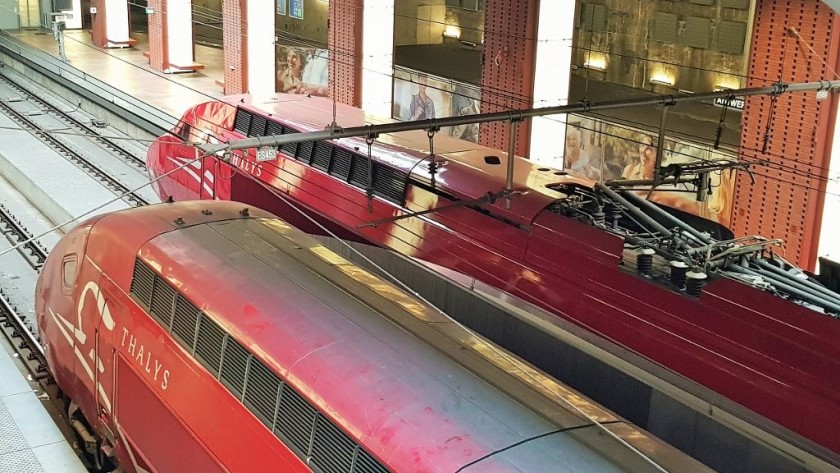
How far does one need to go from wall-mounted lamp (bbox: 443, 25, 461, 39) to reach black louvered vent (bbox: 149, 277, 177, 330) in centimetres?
2121

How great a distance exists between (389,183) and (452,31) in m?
16.6

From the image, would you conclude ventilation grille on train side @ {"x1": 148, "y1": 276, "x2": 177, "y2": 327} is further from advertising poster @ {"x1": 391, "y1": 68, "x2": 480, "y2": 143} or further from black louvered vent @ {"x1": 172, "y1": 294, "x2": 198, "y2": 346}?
advertising poster @ {"x1": 391, "y1": 68, "x2": 480, "y2": 143}

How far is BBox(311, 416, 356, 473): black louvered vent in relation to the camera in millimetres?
5461

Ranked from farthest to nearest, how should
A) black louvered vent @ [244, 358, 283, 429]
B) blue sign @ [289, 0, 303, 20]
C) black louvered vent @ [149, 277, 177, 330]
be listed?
1. blue sign @ [289, 0, 303, 20]
2. black louvered vent @ [149, 277, 177, 330]
3. black louvered vent @ [244, 358, 283, 429]

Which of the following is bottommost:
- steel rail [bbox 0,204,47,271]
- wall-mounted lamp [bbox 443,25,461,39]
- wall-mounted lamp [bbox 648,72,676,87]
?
steel rail [bbox 0,204,47,271]

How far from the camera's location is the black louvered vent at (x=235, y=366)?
6.48 meters

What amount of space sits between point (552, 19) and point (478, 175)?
22.5 feet

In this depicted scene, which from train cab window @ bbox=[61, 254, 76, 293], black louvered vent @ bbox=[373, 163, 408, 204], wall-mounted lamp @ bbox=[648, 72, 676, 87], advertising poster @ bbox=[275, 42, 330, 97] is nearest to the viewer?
train cab window @ bbox=[61, 254, 76, 293]

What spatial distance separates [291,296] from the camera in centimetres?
691

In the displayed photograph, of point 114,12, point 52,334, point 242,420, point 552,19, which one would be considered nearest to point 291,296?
point 242,420

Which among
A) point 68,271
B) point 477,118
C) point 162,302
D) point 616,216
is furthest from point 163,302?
point 616,216

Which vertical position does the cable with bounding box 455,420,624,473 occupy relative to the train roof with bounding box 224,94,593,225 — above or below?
below

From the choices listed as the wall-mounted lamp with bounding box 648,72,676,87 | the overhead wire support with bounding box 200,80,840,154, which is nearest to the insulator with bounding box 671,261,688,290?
the overhead wire support with bounding box 200,80,840,154

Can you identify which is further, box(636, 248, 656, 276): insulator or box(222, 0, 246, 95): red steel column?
box(222, 0, 246, 95): red steel column
